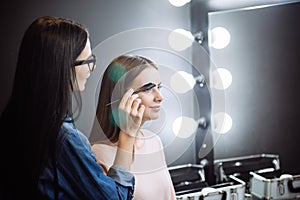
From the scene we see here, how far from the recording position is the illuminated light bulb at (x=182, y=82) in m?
1.17

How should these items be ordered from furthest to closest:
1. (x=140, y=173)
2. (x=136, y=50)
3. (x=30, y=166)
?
(x=136, y=50)
(x=140, y=173)
(x=30, y=166)

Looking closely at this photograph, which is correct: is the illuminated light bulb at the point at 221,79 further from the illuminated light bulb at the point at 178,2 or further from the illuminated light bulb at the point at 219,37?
the illuminated light bulb at the point at 178,2

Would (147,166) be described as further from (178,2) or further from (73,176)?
(178,2)

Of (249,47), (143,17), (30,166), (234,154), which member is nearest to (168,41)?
(143,17)

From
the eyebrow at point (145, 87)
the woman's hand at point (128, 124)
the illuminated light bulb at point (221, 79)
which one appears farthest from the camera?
the illuminated light bulb at point (221, 79)

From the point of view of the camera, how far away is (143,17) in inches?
45.9

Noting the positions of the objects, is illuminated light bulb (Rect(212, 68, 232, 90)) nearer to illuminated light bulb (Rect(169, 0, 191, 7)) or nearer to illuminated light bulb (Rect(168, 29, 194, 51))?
illuminated light bulb (Rect(168, 29, 194, 51))

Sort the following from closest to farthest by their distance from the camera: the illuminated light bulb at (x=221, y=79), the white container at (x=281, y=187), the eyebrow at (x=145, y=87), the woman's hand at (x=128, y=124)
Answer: the woman's hand at (x=128, y=124)
the eyebrow at (x=145, y=87)
the white container at (x=281, y=187)
the illuminated light bulb at (x=221, y=79)

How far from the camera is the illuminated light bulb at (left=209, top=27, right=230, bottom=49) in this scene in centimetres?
122

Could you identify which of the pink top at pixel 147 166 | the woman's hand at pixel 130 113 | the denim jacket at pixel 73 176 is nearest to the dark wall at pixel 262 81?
the pink top at pixel 147 166

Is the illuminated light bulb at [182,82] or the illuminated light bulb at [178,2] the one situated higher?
the illuminated light bulb at [178,2]

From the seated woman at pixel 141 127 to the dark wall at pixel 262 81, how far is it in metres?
0.35

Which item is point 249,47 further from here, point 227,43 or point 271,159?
point 271,159

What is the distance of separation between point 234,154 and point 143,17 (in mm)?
521
